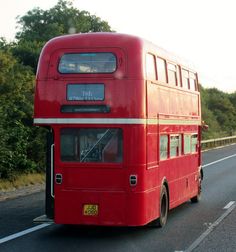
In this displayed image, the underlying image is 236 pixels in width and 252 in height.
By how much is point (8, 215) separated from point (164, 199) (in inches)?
139

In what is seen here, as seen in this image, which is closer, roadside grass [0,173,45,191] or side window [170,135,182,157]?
side window [170,135,182,157]

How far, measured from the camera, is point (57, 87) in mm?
11312

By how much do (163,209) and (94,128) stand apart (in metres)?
2.44

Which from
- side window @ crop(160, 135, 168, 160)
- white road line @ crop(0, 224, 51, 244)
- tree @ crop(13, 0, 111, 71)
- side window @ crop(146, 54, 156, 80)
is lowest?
white road line @ crop(0, 224, 51, 244)

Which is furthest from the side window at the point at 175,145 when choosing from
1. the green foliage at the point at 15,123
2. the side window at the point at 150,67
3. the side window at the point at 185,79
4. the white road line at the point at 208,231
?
the green foliage at the point at 15,123

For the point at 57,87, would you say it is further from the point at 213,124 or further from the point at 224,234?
the point at 213,124

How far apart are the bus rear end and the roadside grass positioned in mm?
7853

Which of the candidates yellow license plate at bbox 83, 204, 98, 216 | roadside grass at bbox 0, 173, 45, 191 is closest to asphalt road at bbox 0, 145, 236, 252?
yellow license plate at bbox 83, 204, 98, 216

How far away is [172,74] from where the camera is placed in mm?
13477

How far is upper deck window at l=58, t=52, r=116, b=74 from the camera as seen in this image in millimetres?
11141

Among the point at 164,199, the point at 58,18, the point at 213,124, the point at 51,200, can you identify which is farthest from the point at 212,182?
the point at 213,124

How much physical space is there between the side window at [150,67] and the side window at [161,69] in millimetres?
299

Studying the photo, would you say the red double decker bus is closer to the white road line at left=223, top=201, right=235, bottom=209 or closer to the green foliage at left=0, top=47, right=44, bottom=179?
the white road line at left=223, top=201, right=235, bottom=209

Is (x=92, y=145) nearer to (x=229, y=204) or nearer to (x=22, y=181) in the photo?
(x=229, y=204)
